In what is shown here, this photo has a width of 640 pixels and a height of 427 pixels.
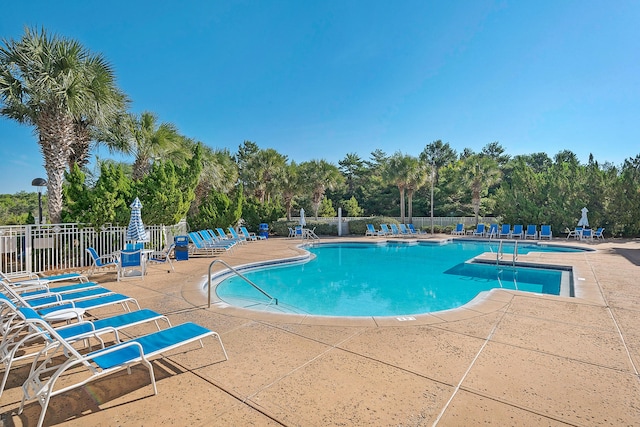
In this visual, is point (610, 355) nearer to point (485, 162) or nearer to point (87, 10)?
point (87, 10)

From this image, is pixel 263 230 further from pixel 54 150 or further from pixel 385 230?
pixel 54 150

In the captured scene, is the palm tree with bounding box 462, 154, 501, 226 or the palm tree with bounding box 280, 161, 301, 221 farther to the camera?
the palm tree with bounding box 280, 161, 301, 221

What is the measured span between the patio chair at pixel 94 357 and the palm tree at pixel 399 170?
21779 mm

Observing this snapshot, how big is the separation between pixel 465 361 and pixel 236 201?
17.3 meters

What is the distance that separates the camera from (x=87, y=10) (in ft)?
37.1

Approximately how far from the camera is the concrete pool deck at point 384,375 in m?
2.42

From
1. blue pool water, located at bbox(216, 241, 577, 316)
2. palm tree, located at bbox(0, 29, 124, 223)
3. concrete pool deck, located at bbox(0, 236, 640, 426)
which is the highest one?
palm tree, located at bbox(0, 29, 124, 223)

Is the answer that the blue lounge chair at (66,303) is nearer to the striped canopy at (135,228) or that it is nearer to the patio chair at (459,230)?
the striped canopy at (135,228)

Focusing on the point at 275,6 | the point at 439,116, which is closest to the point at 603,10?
the point at 439,116

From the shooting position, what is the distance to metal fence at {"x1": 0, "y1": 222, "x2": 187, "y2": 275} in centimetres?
796

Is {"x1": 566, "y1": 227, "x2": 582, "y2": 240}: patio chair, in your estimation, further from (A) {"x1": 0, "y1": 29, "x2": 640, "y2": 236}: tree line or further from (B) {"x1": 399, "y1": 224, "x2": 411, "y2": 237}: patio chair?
(B) {"x1": 399, "y1": 224, "x2": 411, "y2": 237}: patio chair

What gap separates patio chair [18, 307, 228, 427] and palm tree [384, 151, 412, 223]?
21.8 metres

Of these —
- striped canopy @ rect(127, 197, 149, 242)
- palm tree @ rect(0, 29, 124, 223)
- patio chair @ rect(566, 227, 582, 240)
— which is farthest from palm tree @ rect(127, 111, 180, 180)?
patio chair @ rect(566, 227, 582, 240)

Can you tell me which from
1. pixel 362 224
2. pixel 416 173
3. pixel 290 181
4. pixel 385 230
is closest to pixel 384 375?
pixel 385 230
